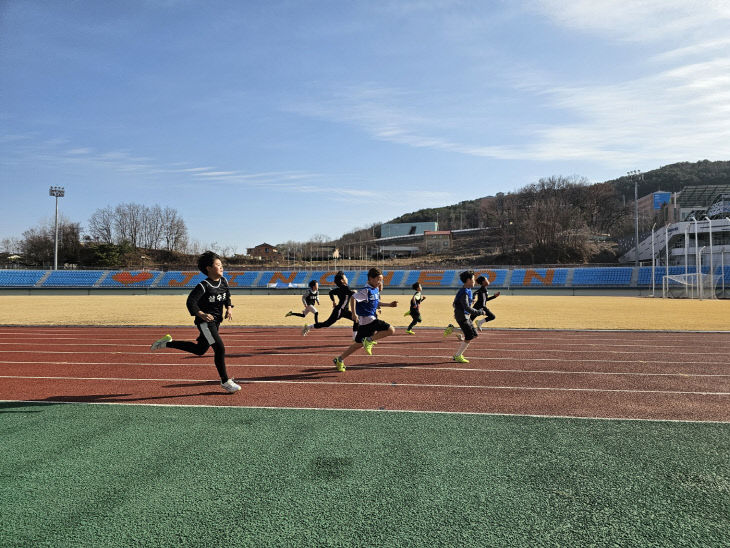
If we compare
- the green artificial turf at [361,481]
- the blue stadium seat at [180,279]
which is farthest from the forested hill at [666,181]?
the green artificial turf at [361,481]

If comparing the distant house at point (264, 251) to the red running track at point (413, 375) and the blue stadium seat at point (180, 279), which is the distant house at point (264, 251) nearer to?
the blue stadium seat at point (180, 279)

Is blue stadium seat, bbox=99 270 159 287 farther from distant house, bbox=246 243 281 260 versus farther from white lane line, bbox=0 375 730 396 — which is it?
distant house, bbox=246 243 281 260

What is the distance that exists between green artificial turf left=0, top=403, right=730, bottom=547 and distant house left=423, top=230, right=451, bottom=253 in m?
104

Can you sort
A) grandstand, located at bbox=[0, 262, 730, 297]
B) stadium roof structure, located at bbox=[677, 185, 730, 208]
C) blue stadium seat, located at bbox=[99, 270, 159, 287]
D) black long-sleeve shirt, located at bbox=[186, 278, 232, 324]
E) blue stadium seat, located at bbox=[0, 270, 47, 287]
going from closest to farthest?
black long-sleeve shirt, located at bbox=[186, 278, 232, 324] → grandstand, located at bbox=[0, 262, 730, 297] → blue stadium seat, located at bbox=[0, 270, 47, 287] → blue stadium seat, located at bbox=[99, 270, 159, 287] → stadium roof structure, located at bbox=[677, 185, 730, 208]

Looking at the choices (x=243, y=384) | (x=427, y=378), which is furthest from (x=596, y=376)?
(x=243, y=384)

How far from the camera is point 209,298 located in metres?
6.38

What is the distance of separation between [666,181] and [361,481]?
7535 inches

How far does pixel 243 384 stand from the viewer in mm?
7496

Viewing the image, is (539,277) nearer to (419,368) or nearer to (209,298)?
(419,368)

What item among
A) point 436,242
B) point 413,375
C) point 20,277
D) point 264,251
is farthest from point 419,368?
point 264,251

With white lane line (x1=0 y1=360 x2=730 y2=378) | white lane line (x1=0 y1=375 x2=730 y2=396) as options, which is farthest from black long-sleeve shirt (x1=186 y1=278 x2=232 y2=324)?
white lane line (x1=0 y1=360 x2=730 y2=378)

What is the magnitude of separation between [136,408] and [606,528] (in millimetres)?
5408

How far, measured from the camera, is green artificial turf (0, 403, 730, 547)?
9.75 ft

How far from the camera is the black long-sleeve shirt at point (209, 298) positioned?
20.2 ft
